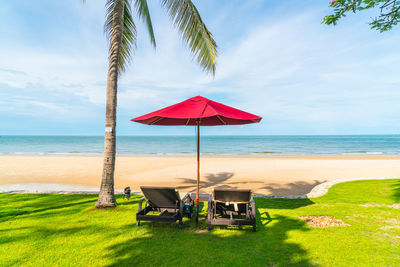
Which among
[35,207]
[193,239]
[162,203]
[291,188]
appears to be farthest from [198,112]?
[291,188]

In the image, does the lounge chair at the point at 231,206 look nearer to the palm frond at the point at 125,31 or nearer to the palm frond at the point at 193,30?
the palm frond at the point at 193,30

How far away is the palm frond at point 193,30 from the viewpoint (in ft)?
20.4

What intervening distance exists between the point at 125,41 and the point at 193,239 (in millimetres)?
6405

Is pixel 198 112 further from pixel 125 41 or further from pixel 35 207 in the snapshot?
pixel 35 207

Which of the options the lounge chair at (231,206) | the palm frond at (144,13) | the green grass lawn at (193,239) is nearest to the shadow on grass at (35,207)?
the green grass lawn at (193,239)

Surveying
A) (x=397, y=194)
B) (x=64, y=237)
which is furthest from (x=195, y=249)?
(x=397, y=194)

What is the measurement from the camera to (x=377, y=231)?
3.99m

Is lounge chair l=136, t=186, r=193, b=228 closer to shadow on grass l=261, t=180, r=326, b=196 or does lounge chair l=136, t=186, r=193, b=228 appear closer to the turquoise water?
shadow on grass l=261, t=180, r=326, b=196

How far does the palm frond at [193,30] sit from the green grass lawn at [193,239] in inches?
182

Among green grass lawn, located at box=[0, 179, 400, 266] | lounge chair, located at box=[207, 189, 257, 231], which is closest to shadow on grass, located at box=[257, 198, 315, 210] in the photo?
green grass lawn, located at box=[0, 179, 400, 266]

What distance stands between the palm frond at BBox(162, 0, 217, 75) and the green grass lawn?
4633mm

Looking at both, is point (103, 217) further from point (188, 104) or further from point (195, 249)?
point (188, 104)

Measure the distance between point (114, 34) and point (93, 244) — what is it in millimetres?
4928

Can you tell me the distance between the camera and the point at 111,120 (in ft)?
17.6
